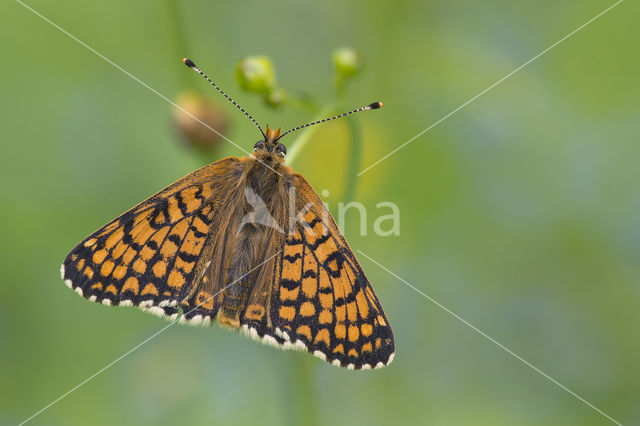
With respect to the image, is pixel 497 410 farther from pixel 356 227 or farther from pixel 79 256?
pixel 79 256

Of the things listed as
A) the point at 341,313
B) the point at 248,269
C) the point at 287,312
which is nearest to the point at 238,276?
the point at 248,269

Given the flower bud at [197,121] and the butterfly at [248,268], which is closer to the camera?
the butterfly at [248,268]

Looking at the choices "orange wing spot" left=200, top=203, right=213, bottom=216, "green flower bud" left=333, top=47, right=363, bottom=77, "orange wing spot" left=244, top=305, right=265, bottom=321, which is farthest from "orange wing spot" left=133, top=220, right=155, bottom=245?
"green flower bud" left=333, top=47, right=363, bottom=77

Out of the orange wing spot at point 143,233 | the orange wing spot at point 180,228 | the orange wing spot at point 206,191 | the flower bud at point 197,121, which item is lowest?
the orange wing spot at point 143,233

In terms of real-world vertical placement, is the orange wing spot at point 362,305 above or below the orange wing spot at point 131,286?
above

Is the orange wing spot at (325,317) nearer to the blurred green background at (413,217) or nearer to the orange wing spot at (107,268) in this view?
the blurred green background at (413,217)

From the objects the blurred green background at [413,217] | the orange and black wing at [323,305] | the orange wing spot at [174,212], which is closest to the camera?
the orange and black wing at [323,305]

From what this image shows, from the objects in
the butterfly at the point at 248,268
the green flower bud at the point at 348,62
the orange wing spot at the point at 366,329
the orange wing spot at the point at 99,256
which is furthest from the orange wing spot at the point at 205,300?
the green flower bud at the point at 348,62

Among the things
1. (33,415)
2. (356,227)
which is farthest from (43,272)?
(356,227)
